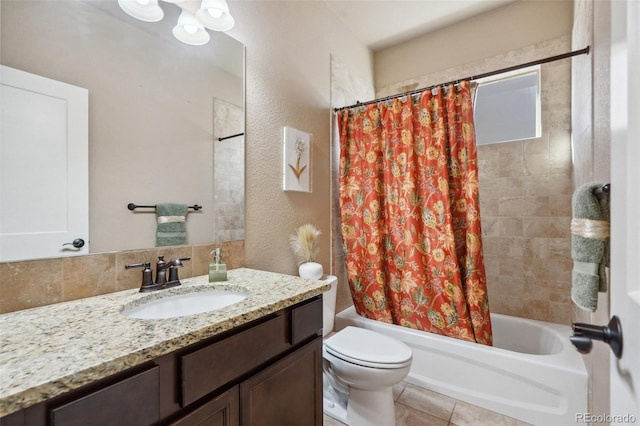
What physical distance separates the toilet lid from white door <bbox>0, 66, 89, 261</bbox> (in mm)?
1207

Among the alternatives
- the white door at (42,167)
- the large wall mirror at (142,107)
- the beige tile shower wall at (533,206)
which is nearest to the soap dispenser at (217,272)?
the large wall mirror at (142,107)

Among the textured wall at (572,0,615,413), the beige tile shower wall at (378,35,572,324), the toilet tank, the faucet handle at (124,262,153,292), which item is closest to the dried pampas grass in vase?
the toilet tank

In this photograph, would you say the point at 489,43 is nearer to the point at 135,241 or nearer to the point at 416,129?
the point at 416,129

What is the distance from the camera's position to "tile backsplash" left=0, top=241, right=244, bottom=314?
87 centimetres

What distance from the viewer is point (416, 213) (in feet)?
6.44

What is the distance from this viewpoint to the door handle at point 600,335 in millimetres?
456

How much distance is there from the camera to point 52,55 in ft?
3.12

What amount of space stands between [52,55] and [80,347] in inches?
38.0

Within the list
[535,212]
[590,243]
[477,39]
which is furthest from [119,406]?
[477,39]

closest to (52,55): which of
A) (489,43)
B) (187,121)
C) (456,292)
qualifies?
(187,121)

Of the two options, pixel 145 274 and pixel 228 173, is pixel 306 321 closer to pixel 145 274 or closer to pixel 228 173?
pixel 145 274

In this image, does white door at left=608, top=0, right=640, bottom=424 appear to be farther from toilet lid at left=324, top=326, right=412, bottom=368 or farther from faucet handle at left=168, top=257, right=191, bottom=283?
faucet handle at left=168, top=257, right=191, bottom=283

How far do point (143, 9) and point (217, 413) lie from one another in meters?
1.49

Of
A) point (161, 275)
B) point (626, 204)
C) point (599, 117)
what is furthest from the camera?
point (161, 275)
